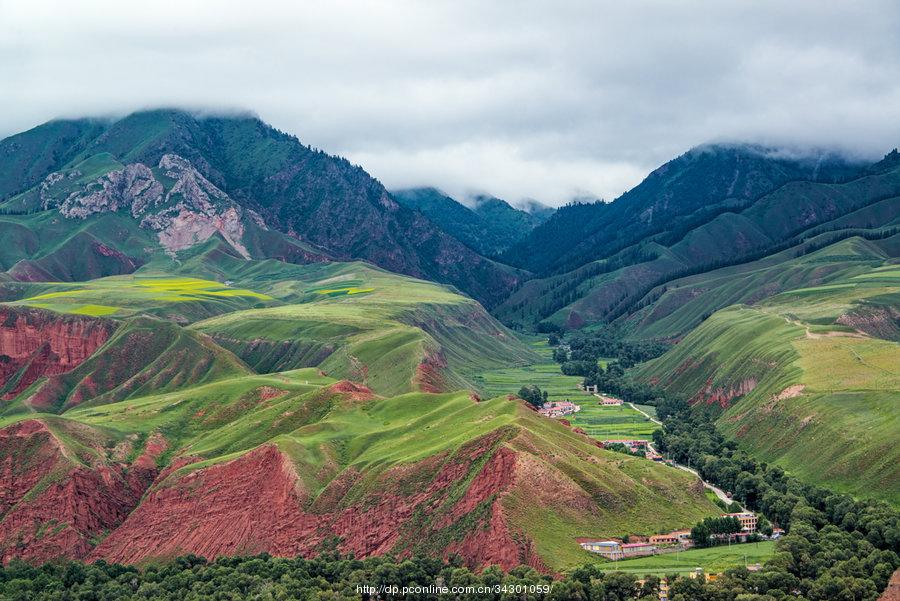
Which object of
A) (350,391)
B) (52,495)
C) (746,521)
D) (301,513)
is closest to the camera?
(746,521)

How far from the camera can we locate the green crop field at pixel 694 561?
376 feet

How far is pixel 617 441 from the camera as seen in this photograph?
637 ft

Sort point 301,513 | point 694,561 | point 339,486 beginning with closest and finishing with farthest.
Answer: point 694,561, point 301,513, point 339,486

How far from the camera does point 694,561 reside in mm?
117312

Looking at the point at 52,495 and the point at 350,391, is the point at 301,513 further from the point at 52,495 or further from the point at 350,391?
the point at 350,391

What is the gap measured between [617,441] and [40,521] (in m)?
103

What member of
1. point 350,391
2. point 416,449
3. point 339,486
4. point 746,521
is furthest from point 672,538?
point 350,391

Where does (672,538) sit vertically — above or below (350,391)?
below

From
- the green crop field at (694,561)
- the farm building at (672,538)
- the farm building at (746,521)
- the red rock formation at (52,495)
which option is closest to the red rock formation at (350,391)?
the red rock formation at (52,495)

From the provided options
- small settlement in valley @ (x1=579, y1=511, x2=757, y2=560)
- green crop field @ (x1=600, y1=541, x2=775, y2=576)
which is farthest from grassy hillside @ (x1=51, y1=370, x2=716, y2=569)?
green crop field @ (x1=600, y1=541, x2=775, y2=576)

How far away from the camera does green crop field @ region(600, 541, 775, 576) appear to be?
115m

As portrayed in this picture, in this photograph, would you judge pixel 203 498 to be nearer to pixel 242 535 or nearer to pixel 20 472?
pixel 242 535

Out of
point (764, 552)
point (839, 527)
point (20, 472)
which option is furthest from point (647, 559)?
point (20, 472)

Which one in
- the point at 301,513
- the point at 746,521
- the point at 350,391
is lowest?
the point at 301,513
